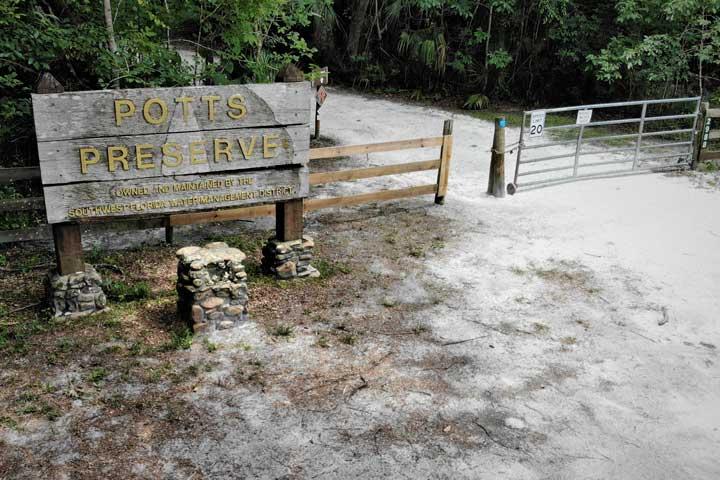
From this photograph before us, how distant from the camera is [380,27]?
17.0 m

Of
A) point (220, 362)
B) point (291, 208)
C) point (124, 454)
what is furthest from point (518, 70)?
point (124, 454)

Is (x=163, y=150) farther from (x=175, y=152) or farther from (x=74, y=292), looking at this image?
(x=74, y=292)

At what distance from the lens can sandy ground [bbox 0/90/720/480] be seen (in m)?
4.15

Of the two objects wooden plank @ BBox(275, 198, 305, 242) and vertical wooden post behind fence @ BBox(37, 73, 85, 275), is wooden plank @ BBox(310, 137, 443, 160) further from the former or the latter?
vertical wooden post behind fence @ BBox(37, 73, 85, 275)

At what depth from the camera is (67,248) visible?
18.1ft

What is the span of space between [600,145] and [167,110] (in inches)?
351

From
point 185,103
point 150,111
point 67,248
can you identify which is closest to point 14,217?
point 67,248

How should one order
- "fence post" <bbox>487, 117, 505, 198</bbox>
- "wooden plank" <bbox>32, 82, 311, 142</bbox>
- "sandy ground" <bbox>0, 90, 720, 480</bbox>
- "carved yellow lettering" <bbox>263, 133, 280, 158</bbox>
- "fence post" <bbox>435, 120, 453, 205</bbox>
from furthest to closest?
"fence post" <bbox>487, 117, 505, 198</bbox>
"fence post" <bbox>435, 120, 453, 205</bbox>
"carved yellow lettering" <bbox>263, 133, 280, 158</bbox>
"wooden plank" <bbox>32, 82, 311, 142</bbox>
"sandy ground" <bbox>0, 90, 720, 480</bbox>

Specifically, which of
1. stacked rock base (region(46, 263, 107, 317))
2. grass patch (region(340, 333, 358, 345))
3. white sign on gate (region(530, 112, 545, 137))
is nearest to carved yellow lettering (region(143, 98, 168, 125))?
stacked rock base (region(46, 263, 107, 317))

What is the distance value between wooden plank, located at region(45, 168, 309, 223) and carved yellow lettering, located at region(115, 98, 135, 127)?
52cm

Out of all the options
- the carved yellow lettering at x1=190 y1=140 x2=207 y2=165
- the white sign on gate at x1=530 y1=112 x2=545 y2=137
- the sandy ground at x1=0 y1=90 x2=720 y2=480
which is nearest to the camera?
the sandy ground at x1=0 y1=90 x2=720 y2=480

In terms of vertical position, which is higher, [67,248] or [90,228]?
[67,248]

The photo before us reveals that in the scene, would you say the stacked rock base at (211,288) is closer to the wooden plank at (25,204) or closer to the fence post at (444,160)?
the wooden plank at (25,204)

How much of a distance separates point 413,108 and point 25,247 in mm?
9814
